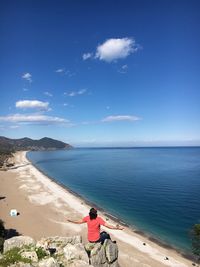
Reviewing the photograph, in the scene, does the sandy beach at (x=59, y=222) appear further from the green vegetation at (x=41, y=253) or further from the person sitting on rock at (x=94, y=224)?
the green vegetation at (x=41, y=253)

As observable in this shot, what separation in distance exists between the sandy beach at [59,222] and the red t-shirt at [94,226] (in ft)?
60.0

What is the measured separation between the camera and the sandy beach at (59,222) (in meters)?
31.2

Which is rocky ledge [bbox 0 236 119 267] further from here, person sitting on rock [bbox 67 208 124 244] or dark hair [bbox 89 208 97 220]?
dark hair [bbox 89 208 97 220]

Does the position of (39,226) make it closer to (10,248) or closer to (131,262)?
(131,262)

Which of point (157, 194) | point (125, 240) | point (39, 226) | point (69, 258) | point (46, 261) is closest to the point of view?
point (46, 261)

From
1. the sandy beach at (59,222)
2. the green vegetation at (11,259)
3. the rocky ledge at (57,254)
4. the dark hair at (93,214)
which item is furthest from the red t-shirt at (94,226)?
the sandy beach at (59,222)

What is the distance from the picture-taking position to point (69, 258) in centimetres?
1284

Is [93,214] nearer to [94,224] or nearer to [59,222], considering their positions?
[94,224]

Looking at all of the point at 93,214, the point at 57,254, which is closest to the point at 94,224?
the point at 93,214

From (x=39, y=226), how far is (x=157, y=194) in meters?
38.4

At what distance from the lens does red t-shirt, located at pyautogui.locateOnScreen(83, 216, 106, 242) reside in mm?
12570

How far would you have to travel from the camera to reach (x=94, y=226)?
1271 centimetres

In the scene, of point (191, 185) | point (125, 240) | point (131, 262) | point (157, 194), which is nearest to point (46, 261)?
point (131, 262)

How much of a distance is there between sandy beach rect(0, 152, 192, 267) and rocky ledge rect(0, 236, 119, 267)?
17262 mm
